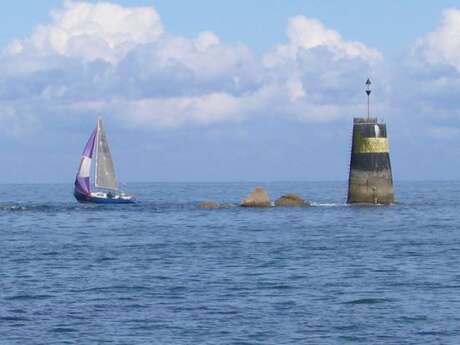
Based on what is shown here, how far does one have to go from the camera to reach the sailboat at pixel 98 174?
380ft

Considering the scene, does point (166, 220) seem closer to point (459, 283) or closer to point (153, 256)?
point (153, 256)

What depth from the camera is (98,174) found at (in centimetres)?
11769

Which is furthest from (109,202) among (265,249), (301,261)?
(301,261)

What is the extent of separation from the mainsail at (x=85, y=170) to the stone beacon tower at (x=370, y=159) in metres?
33.4

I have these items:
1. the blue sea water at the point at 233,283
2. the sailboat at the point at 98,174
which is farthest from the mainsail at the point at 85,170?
the blue sea water at the point at 233,283

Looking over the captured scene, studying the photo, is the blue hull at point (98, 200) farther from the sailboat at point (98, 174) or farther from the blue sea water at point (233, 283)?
the blue sea water at point (233, 283)

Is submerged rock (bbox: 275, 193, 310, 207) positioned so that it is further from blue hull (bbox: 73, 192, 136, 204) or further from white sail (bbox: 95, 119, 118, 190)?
white sail (bbox: 95, 119, 118, 190)

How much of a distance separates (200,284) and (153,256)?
1261 centimetres

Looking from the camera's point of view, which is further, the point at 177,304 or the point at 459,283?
the point at 459,283

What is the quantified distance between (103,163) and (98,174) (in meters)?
1.33

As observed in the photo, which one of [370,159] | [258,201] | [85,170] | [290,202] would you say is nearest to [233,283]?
[370,159]

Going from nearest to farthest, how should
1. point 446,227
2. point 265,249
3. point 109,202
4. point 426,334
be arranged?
1. point 426,334
2. point 265,249
3. point 446,227
4. point 109,202

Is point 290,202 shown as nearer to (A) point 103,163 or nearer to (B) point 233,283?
(A) point 103,163

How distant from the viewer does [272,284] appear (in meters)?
47.0
